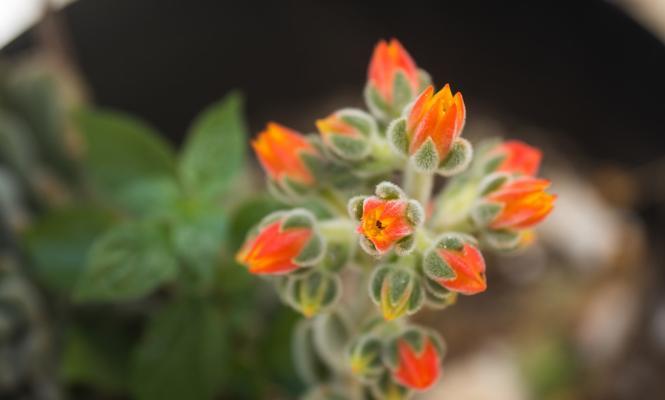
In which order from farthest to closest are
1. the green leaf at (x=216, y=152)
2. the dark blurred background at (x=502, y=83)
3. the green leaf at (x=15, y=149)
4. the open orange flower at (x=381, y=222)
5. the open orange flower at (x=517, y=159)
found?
the dark blurred background at (x=502, y=83) < the green leaf at (x=15, y=149) < the green leaf at (x=216, y=152) < the open orange flower at (x=517, y=159) < the open orange flower at (x=381, y=222)

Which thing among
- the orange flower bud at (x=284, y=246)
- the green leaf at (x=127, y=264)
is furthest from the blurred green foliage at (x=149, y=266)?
the orange flower bud at (x=284, y=246)

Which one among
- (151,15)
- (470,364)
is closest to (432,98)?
(470,364)

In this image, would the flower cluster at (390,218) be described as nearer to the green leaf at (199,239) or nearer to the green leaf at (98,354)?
the green leaf at (199,239)

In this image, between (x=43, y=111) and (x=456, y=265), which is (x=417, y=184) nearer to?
(x=456, y=265)

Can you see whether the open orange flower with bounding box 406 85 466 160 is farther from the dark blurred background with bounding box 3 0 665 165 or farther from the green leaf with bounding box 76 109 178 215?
the dark blurred background with bounding box 3 0 665 165

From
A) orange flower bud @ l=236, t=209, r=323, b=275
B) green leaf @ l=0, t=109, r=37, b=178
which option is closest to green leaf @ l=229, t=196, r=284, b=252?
orange flower bud @ l=236, t=209, r=323, b=275
